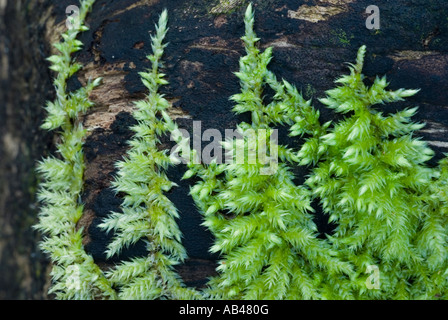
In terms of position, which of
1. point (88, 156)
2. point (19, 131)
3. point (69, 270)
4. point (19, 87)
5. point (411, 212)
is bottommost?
point (69, 270)

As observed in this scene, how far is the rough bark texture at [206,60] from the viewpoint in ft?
5.35

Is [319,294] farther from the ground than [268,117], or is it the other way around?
[268,117]

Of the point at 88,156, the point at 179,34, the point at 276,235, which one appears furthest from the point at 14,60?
the point at 276,235

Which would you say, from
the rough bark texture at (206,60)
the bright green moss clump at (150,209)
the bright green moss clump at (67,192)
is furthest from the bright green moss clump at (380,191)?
the bright green moss clump at (67,192)

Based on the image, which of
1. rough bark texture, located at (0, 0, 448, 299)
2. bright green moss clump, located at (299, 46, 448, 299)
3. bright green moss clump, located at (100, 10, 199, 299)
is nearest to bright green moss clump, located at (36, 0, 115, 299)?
rough bark texture, located at (0, 0, 448, 299)

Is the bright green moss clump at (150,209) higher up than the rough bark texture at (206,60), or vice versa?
the rough bark texture at (206,60)

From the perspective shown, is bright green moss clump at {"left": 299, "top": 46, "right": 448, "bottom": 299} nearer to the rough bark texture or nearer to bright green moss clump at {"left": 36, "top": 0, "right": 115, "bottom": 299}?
the rough bark texture

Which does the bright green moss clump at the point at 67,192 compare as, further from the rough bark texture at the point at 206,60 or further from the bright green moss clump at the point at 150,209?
the bright green moss clump at the point at 150,209

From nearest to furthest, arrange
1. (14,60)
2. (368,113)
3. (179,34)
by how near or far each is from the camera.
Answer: (368,113)
(179,34)
(14,60)

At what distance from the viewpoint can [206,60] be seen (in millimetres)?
1712

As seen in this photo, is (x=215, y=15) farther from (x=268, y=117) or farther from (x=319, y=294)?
(x=319, y=294)

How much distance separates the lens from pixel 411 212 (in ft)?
5.46

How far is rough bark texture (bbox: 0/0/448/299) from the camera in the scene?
5.35ft
